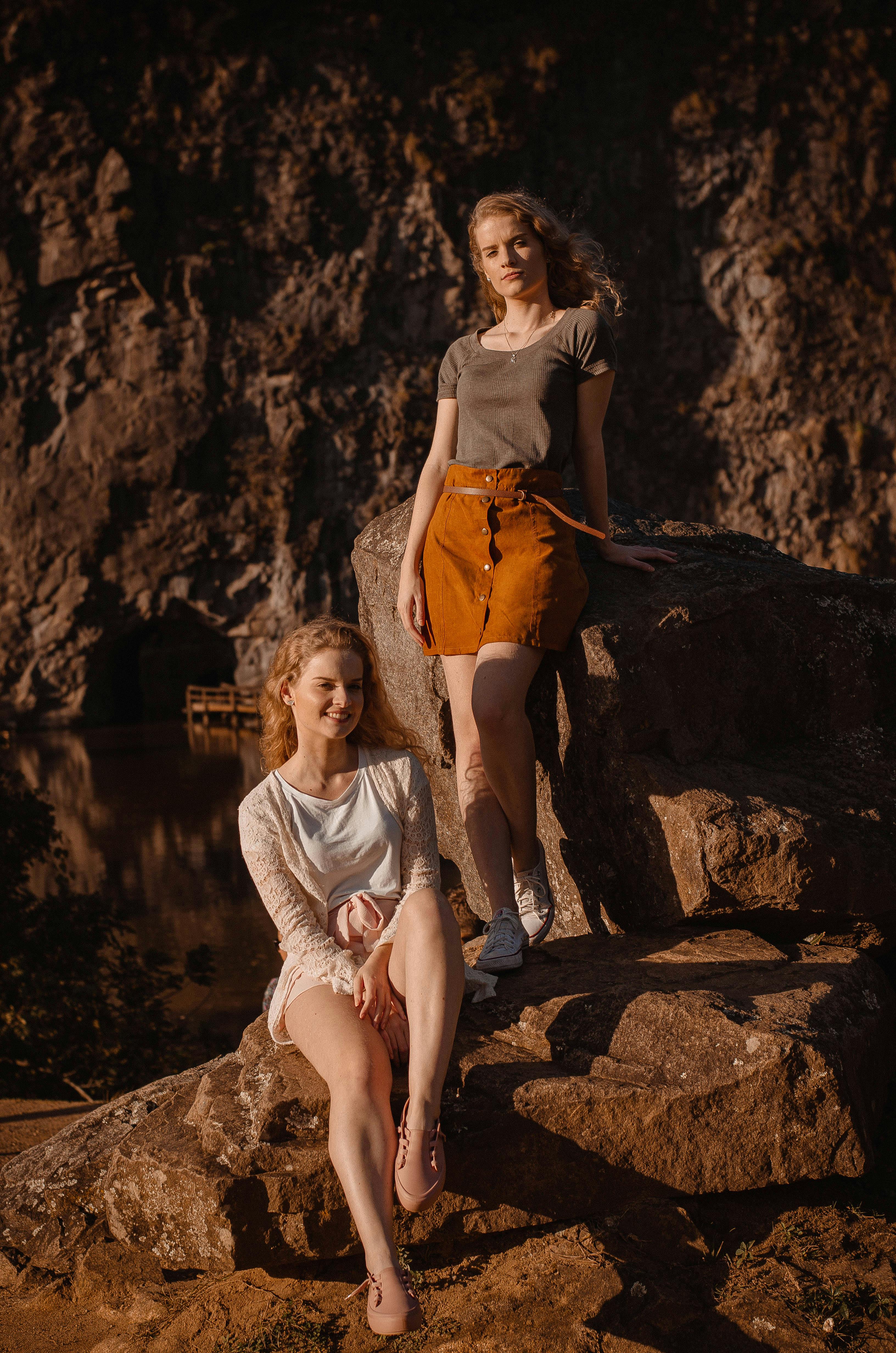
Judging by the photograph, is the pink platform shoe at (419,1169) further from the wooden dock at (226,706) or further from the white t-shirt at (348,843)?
the wooden dock at (226,706)

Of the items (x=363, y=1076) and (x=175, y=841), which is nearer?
(x=363, y=1076)

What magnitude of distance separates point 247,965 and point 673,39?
20.9m

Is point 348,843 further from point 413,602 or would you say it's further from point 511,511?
point 511,511

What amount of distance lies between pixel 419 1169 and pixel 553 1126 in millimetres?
452

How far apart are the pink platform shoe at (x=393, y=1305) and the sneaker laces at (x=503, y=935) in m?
1.15

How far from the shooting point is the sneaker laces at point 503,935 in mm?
3223

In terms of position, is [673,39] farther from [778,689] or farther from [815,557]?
[778,689]

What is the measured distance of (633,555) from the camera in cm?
398

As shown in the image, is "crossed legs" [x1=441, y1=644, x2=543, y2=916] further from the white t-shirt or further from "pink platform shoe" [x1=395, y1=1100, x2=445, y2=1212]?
"pink platform shoe" [x1=395, y1=1100, x2=445, y2=1212]

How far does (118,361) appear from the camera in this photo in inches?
875

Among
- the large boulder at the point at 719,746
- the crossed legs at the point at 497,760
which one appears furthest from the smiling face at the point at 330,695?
the large boulder at the point at 719,746

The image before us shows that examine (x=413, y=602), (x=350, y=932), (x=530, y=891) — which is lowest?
(x=530, y=891)

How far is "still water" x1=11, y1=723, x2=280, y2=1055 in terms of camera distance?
30.4 ft

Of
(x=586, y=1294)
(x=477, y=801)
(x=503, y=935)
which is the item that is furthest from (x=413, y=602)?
(x=586, y=1294)
